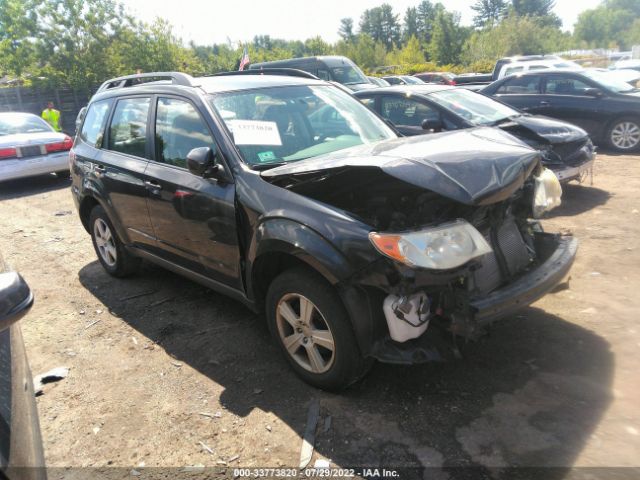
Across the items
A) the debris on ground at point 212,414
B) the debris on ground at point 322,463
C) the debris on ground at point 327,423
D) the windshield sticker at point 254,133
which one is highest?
the windshield sticker at point 254,133

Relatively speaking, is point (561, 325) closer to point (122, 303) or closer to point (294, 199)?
point (294, 199)

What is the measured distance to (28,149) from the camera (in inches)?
Answer: 404

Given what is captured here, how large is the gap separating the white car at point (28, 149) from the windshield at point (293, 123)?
8.20 metres

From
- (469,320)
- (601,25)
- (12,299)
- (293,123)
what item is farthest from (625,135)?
(601,25)

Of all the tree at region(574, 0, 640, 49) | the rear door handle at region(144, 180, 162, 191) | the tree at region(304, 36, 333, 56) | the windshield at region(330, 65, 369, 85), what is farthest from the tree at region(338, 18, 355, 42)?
the rear door handle at region(144, 180, 162, 191)

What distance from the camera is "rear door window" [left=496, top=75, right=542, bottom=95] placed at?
10289mm

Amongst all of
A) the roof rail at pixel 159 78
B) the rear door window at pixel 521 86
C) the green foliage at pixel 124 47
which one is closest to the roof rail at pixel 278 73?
the roof rail at pixel 159 78

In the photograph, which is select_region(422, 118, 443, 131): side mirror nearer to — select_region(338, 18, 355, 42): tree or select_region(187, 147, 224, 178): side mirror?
A: select_region(187, 147, 224, 178): side mirror

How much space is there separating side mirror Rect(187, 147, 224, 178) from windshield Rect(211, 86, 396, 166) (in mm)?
206

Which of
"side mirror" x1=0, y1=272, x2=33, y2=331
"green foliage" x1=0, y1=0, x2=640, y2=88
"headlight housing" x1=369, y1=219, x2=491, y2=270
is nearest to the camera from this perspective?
"side mirror" x1=0, y1=272, x2=33, y2=331

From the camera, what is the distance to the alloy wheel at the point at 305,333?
301 centimetres

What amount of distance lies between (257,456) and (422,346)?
1.07 meters

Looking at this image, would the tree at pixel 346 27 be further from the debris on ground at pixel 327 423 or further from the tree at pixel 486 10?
the debris on ground at pixel 327 423

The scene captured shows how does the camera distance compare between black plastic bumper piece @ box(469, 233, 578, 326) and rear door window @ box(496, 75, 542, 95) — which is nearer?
black plastic bumper piece @ box(469, 233, 578, 326)
